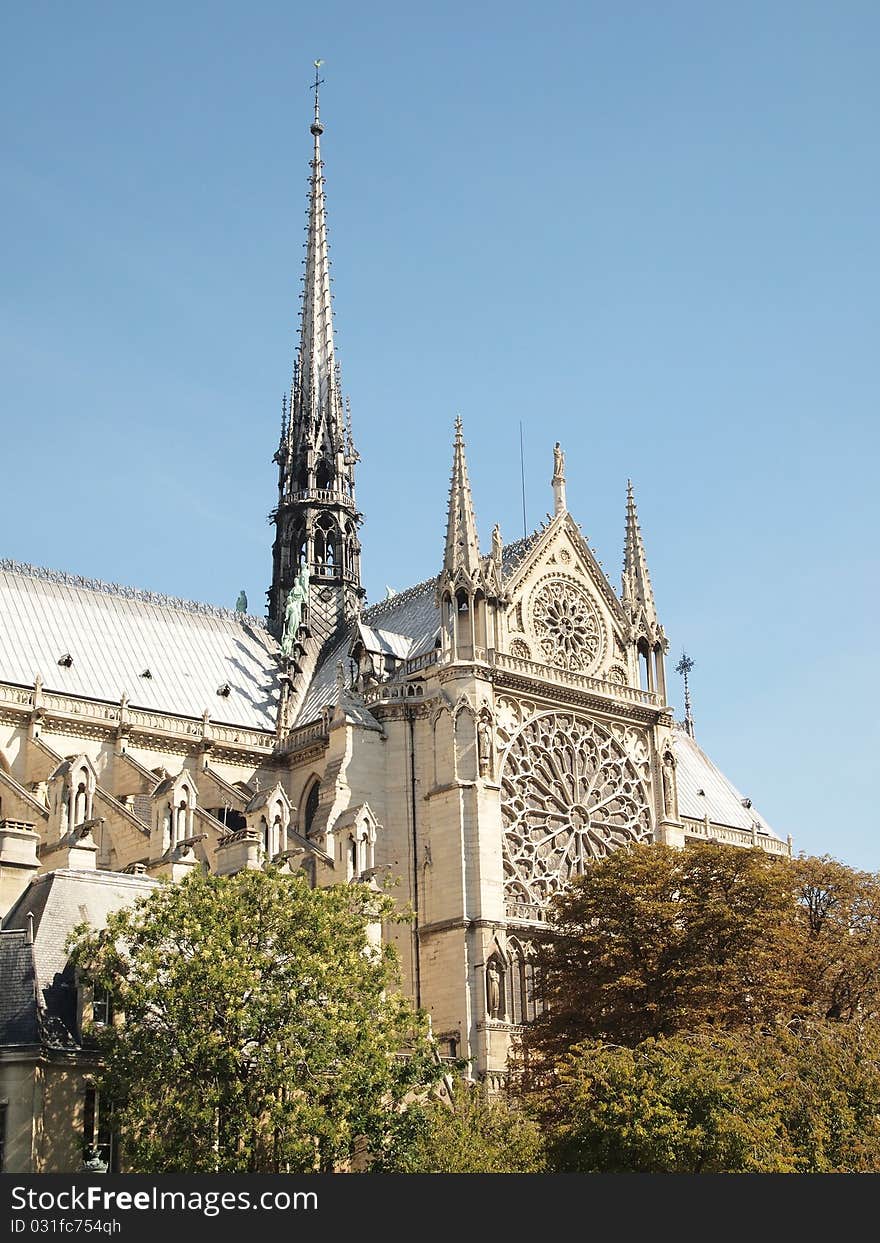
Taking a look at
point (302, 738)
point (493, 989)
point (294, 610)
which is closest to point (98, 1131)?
point (493, 989)

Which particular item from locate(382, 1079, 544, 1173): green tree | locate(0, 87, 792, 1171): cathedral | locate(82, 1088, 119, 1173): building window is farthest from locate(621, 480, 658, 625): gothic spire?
locate(82, 1088, 119, 1173): building window

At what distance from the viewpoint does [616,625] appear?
222 ft

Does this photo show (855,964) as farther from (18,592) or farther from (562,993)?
(18,592)

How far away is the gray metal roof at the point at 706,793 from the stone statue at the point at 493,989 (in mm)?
24185

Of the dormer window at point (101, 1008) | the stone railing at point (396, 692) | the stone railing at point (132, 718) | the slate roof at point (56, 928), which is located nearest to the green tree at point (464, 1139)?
the dormer window at point (101, 1008)

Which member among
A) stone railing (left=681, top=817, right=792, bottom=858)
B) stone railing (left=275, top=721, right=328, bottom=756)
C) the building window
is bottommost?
the building window

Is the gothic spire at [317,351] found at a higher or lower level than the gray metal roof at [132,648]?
higher

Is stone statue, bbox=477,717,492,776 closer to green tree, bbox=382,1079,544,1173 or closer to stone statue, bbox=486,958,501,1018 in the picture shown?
stone statue, bbox=486,958,501,1018

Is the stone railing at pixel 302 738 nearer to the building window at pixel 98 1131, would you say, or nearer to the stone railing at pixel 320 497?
the stone railing at pixel 320 497

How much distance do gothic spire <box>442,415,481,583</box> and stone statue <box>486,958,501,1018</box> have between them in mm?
12677

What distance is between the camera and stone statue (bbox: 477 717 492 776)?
197 feet

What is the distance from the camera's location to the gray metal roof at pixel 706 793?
81812 mm

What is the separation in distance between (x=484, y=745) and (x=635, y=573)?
1241 cm

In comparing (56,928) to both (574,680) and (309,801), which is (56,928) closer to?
(309,801)
